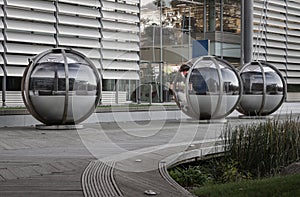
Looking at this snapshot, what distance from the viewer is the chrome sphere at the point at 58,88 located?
542 inches

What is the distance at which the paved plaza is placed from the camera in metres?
6.35

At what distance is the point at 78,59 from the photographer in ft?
47.4

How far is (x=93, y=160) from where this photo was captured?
8.68 meters

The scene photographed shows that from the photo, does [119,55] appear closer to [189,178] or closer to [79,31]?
[79,31]

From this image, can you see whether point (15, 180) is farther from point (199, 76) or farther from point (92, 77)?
point (199, 76)

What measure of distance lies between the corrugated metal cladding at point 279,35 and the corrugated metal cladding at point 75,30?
12180 millimetres

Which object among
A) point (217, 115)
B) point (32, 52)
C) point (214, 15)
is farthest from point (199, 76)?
point (214, 15)

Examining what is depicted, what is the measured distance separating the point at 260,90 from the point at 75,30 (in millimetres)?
10202

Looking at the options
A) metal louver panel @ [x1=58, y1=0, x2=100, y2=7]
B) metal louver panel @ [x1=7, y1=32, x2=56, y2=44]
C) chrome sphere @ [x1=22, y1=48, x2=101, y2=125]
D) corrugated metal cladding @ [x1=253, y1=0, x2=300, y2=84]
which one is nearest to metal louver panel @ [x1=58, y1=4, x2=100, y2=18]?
metal louver panel @ [x1=58, y1=0, x2=100, y2=7]

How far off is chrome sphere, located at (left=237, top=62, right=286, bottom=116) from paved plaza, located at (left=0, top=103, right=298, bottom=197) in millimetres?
5143

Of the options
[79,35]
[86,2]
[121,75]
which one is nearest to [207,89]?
[79,35]

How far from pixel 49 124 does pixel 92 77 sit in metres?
1.74

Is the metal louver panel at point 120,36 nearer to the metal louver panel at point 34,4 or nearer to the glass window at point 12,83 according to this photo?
the metal louver panel at point 34,4

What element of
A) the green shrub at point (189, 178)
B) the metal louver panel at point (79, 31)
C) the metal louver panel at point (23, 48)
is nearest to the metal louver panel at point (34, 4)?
the metal louver panel at point (79, 31)
